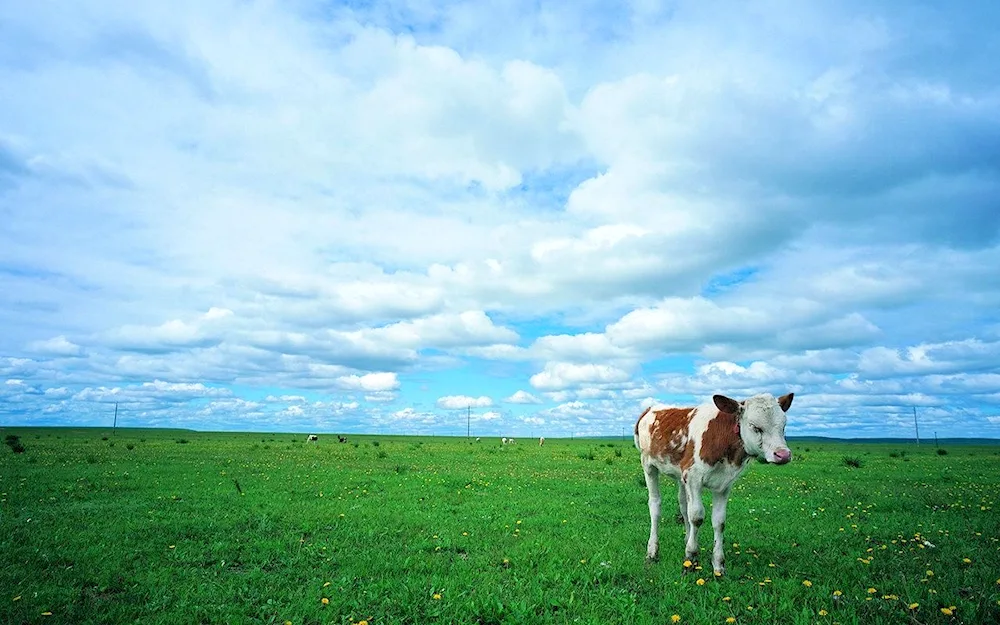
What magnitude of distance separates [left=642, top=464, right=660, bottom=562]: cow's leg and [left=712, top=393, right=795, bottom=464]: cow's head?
7.35ft

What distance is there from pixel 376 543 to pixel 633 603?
5.89 m

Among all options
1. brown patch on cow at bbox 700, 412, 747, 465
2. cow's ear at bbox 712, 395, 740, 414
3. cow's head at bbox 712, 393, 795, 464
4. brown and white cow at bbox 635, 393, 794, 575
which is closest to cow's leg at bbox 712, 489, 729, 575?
brown and white cow at bbox 635, 393, 794, 575

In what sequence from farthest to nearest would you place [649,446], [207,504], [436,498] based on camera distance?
[436,498] → [207,504] → [649,446]

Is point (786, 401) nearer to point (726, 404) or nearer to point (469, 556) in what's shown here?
point (726, 404)

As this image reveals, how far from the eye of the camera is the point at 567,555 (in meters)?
10.9

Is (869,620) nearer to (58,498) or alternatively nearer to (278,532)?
(278,532)

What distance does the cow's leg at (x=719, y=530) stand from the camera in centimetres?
958

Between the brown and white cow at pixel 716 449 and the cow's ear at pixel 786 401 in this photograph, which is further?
the cow's ear at pixel 786 401

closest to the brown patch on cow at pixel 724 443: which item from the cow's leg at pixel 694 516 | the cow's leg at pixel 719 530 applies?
the cow's leg at pixel 694 516

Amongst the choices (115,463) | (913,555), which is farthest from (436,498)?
(115,463)

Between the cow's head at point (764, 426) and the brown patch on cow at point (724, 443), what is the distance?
0.41ft

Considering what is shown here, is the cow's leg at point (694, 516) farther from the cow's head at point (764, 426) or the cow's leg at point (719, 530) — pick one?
the cow's head at point (764, 426)

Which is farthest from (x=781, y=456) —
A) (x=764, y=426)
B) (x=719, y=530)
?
(x=719, y=530)

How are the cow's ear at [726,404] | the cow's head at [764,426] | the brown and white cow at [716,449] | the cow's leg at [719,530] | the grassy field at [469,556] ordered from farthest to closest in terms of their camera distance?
the cow's ear at [726,404]
the cow's leg at [719,530]
the brown and white cow at [716,449]
the cow's head at [764,426]
the grassy field at [469,556]
